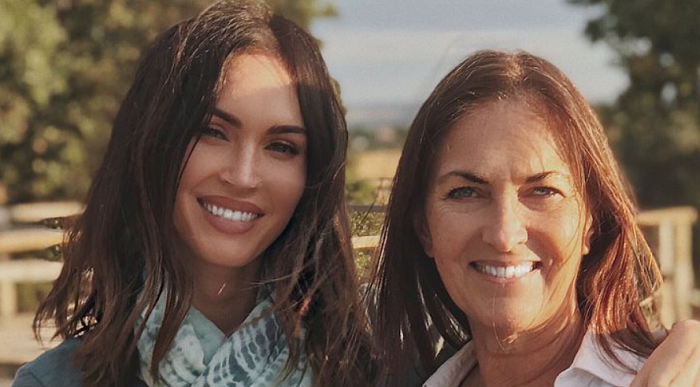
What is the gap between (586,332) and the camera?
210 centimetres

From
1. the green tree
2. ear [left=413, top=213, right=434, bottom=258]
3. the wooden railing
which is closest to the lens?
ear [left=413, top=213, right=434, bottom=258]

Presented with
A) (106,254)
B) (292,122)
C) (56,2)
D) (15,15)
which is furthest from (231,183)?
(56,2)

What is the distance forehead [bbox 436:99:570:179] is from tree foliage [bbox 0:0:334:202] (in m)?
7.32

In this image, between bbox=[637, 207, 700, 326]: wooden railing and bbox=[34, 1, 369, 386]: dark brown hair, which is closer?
bbox=[34, 1, 369, 386]: dark brown hair

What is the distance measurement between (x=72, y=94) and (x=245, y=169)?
8.08 meters

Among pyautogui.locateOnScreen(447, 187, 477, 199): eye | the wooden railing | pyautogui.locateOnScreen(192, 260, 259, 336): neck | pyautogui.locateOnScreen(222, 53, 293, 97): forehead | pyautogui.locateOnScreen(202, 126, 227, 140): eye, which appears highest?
pyautogui.locateOnScreen(222, 53, 293, 97): forehead

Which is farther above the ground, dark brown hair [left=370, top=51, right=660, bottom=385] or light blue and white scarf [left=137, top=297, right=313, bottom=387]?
dark brown hair [left=370, top=51, right=660, bottom=385]

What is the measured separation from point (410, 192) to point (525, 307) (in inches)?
13.1

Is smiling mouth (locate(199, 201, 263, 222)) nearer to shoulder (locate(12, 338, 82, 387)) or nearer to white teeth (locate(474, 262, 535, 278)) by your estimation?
shoulder (locate(12, 338, 82, 387))

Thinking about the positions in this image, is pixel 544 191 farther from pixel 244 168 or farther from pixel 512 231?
pixel 244 168

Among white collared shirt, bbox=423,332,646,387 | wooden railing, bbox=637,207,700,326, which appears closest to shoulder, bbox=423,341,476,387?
white collared shirt, bbox=423,332,646,387

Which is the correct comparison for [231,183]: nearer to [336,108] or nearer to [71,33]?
[336,108]

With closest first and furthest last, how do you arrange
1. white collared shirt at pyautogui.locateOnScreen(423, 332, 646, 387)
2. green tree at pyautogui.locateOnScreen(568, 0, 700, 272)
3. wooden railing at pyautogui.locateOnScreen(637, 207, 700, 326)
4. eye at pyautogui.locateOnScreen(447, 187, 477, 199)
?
white collared shirt at pyautogui.locateOnScreen(423, 332, 646, 387) < eye at pyautogui.locateOnScreen(447, 187, 477, 199) < wooden railing at pyautogui.locateOnScreen(637, 207, 700, 326) < green tree at pyautogui.locateOnScreen(568, 0, 700, 272)

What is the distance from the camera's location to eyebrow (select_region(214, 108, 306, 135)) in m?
2.31
